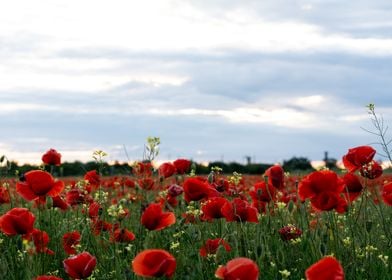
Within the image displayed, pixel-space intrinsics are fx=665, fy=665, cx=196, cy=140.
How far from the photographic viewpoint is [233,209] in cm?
343

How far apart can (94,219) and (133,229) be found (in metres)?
1.25

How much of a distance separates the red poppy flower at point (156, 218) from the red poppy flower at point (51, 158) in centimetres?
217

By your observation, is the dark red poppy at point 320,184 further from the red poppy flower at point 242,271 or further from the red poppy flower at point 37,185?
the red poppy flower at point 37,185

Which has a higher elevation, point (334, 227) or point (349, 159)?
point (349, 159)

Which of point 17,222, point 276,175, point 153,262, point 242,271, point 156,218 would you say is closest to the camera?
point 242,271

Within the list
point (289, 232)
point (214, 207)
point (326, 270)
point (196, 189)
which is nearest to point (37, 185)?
point (196, 189)

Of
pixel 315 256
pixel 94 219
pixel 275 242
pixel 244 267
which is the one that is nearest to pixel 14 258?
pixel 94 219

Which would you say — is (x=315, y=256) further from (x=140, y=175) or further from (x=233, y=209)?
(x=140, y=175)

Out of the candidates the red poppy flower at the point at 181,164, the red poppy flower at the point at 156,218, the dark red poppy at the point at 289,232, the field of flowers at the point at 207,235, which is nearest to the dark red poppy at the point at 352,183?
the field of flowers at the point at 207,235

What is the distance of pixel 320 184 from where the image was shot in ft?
10.3

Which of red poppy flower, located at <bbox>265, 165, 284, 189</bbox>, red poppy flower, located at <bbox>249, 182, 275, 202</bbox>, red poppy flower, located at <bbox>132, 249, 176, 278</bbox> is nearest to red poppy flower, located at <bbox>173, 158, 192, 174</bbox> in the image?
red poppy flower, located at <bbox>249, 182, 275, 202</bbox>

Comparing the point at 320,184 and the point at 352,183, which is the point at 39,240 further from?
the point at 352,183

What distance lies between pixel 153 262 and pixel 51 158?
111 inches

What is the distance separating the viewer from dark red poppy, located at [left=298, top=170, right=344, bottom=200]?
311cm
